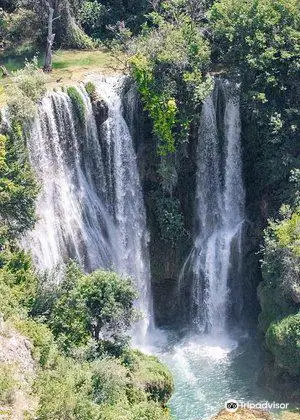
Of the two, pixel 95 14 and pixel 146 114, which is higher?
pixel 95 14

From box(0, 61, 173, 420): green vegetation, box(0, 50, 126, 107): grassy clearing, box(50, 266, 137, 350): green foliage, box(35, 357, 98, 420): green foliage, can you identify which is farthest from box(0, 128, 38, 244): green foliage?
box(35, 357, 98, 420): green foliage

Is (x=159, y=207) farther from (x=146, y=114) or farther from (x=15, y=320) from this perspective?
(x=15, y=320)

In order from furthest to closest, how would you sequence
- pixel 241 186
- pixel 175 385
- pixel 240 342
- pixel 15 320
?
pixel 241 186 → pixel 240 342 → pixel 175 385 → pixel 15 320

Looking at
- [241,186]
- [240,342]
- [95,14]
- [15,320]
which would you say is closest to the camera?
[15,320]

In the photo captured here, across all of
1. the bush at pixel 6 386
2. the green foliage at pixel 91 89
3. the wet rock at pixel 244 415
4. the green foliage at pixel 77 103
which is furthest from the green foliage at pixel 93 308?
the green foliage at pixel 91 89

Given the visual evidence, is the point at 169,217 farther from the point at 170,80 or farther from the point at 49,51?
the point at 49,51

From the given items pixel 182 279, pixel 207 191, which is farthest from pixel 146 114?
pixel 182 279
